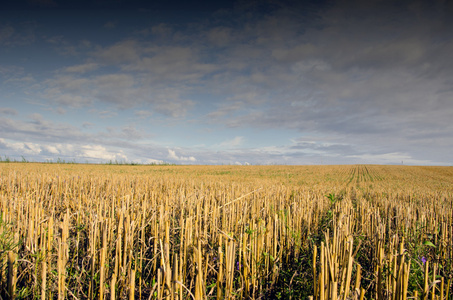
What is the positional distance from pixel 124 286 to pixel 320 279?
212 cm

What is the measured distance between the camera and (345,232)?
3365 millimetres

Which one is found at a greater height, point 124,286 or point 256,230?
point 256,230

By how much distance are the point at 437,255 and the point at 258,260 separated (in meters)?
3.84

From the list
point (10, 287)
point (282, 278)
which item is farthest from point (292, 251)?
point (10, 287)

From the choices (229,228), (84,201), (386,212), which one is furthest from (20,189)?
(386,212)

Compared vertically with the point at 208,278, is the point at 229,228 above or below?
above

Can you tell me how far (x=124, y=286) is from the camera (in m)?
2.72

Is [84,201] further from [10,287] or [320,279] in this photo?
[320,279]

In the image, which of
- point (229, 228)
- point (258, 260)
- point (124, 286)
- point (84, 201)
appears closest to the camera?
point (124, 286)

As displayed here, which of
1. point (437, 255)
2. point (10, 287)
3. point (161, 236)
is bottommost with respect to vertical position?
point (437, 255)

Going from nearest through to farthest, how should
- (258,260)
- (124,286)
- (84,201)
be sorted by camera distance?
(124,286) → (258,260) → (84,201)

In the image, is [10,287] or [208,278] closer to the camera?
[10,287]

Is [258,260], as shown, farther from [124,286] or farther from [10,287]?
[10,287]

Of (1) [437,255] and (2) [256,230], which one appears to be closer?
(2) [256,230]
